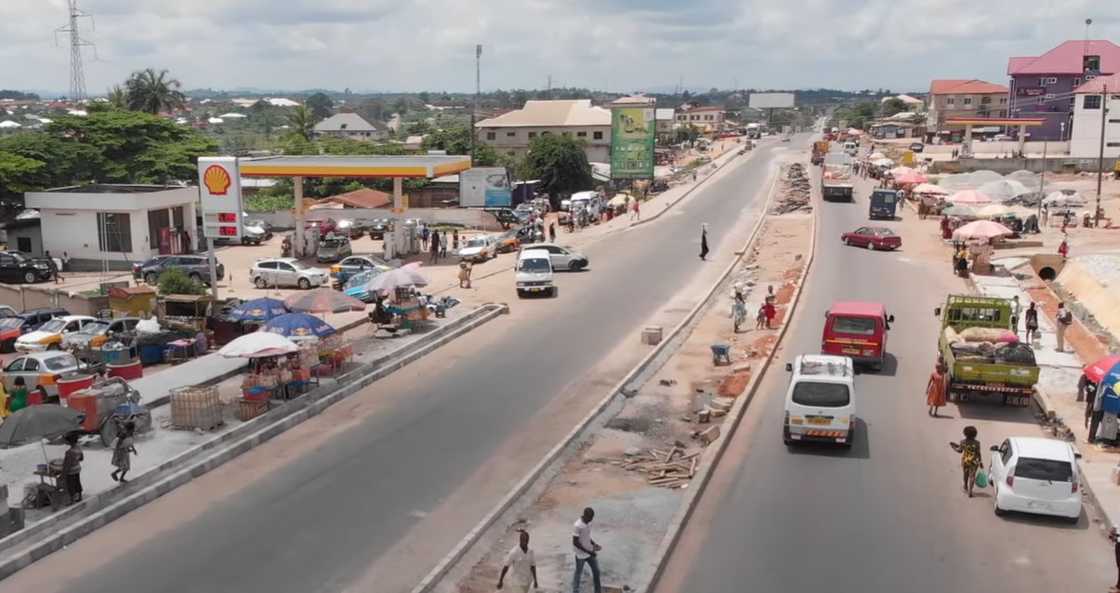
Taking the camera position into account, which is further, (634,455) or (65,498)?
(634,455)

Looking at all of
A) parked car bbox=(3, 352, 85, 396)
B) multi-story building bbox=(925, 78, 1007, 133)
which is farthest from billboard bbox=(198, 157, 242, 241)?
multi-story building bbox=(925, 78, 1007, 133)

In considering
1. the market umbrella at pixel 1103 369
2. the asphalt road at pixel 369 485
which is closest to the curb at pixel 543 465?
the asphalt road at pixel 369 485

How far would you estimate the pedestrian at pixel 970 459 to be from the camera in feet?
56.5

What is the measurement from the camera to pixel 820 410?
19.0 metres

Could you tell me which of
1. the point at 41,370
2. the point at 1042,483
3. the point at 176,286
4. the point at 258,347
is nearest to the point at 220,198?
the point at 176,286

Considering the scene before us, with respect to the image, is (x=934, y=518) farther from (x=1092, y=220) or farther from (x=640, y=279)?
(x=1092, y=220)

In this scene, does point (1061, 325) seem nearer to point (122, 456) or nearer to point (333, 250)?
point (122, 456)

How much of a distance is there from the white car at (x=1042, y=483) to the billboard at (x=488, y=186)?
164 feet

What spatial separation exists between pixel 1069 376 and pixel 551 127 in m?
82.4

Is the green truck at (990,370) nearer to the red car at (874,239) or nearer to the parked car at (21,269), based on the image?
the red car at (874,239)

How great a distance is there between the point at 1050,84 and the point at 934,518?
10448 centimetres

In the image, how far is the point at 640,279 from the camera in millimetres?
41000

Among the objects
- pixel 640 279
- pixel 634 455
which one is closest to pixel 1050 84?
pixel 640 279

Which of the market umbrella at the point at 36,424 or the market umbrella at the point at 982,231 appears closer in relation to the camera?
the market umbrella at the point at 36,424
